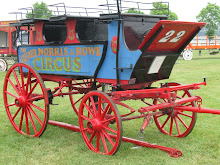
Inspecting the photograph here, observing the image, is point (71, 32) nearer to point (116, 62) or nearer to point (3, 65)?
point (116, 62)

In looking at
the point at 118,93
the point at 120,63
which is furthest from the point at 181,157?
the point at 120,63

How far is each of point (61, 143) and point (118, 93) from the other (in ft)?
4.72

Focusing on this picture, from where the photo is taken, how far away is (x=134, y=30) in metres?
4.84

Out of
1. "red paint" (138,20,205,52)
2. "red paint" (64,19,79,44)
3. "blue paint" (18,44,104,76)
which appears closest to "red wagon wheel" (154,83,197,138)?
"red paint" (138,20,205,52)

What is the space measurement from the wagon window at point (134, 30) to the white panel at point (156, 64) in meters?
0.35

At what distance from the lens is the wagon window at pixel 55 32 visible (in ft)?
19.6

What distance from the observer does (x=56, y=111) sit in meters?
7.99

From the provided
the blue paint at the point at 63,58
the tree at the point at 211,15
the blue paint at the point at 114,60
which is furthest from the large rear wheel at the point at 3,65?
the tree at the point at 211,15

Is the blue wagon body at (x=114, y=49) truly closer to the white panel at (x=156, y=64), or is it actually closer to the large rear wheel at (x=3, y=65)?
the white panel at (x=156, y=64)

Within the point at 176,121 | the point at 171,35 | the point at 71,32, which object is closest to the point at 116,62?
the point at 171,35

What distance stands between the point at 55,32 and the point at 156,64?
2152 mm

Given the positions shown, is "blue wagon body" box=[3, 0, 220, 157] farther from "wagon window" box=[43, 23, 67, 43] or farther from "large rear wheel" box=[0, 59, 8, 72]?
"large rear wheel" box=[0, 59, 8, 72]

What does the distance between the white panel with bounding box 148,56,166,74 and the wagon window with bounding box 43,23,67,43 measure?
1.93m

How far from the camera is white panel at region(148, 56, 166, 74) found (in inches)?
188
